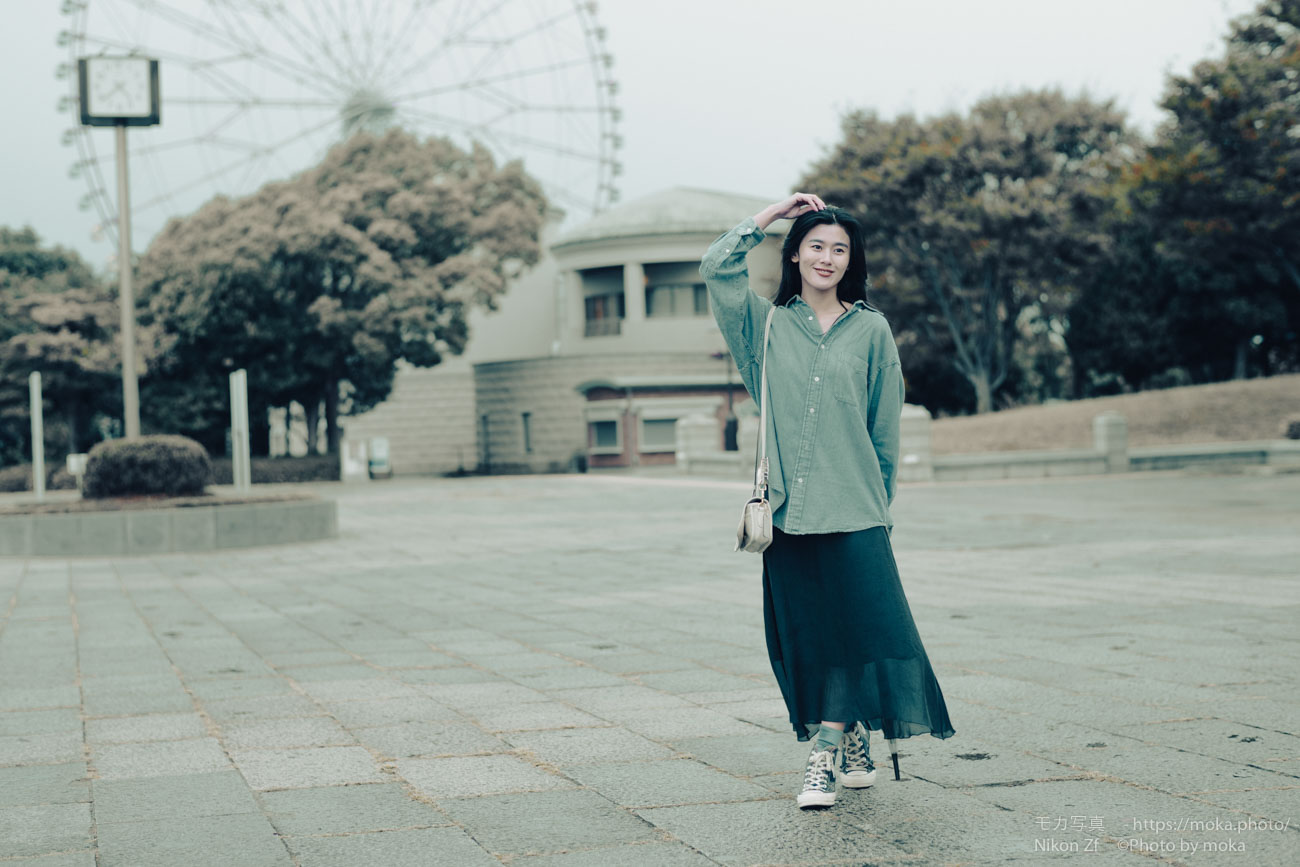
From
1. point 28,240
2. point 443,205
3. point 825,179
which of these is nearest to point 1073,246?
point 825,179

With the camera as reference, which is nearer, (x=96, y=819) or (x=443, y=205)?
(x=96, y=819)

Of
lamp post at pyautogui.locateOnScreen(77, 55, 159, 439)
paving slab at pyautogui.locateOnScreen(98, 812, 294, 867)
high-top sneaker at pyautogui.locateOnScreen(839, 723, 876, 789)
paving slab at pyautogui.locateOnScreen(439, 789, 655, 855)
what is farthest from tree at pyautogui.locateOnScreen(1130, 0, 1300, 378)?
paving slab at pyautogui.locateOnScreen(98, 812, 294, 867)

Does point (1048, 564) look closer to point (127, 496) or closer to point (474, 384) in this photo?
point (127, 496)

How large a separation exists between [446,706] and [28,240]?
5228 cm

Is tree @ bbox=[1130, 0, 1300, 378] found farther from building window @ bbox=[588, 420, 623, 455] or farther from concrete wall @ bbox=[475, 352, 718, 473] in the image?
building window @ bbox=[588, 420, 623, 455]

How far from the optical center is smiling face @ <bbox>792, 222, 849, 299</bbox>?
3654 millimetres

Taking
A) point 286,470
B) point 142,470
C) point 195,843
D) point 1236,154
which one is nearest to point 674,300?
point 286,470

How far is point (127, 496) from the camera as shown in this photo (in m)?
15.0

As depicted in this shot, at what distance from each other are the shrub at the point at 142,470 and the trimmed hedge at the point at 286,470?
20644 millimetres

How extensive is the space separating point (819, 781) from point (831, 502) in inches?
30.2

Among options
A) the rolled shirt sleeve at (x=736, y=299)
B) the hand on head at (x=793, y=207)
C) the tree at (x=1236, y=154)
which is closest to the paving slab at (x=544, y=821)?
the rolled shirt sleeve at (x=736, y=299)

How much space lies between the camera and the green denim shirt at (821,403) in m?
3.53

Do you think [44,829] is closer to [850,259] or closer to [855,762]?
[855,762]

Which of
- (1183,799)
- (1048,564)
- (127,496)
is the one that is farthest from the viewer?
(127,496)
